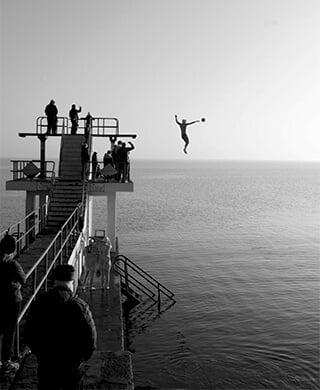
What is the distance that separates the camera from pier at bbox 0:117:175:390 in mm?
5293

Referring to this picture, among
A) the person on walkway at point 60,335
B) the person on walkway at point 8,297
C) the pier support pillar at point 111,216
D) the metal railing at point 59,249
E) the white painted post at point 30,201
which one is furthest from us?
the pier support pillar at point 111,216

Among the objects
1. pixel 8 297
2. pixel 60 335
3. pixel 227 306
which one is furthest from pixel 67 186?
pixel 60 335

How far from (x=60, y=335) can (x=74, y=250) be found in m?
9.47

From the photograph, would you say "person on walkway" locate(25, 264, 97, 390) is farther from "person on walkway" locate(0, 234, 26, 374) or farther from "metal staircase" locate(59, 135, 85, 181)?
"metal staircase" locate(59, 135, 85, 181)

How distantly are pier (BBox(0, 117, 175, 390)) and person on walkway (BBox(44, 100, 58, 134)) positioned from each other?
0.97 ft

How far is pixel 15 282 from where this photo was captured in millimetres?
6281

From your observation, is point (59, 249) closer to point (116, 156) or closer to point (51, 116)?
point (116, 156)

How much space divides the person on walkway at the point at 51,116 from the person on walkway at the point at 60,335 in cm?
1949

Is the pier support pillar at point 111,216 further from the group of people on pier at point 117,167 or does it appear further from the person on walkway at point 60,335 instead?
the person on walkway at point 60,335

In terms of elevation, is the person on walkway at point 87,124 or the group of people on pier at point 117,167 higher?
the person on walkway at point 87,124

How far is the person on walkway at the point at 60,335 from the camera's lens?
4.41 m

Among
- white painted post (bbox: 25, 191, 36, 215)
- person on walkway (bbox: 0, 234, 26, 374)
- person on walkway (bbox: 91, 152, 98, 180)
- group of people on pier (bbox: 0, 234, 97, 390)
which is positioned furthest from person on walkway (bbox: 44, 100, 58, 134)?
group of people on pier (bbox: 0, 234, 97, 390)

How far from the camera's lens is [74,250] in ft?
45.1

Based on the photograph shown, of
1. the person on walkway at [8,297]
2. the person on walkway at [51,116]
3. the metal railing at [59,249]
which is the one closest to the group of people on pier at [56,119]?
the person on walkway at [51,116]
